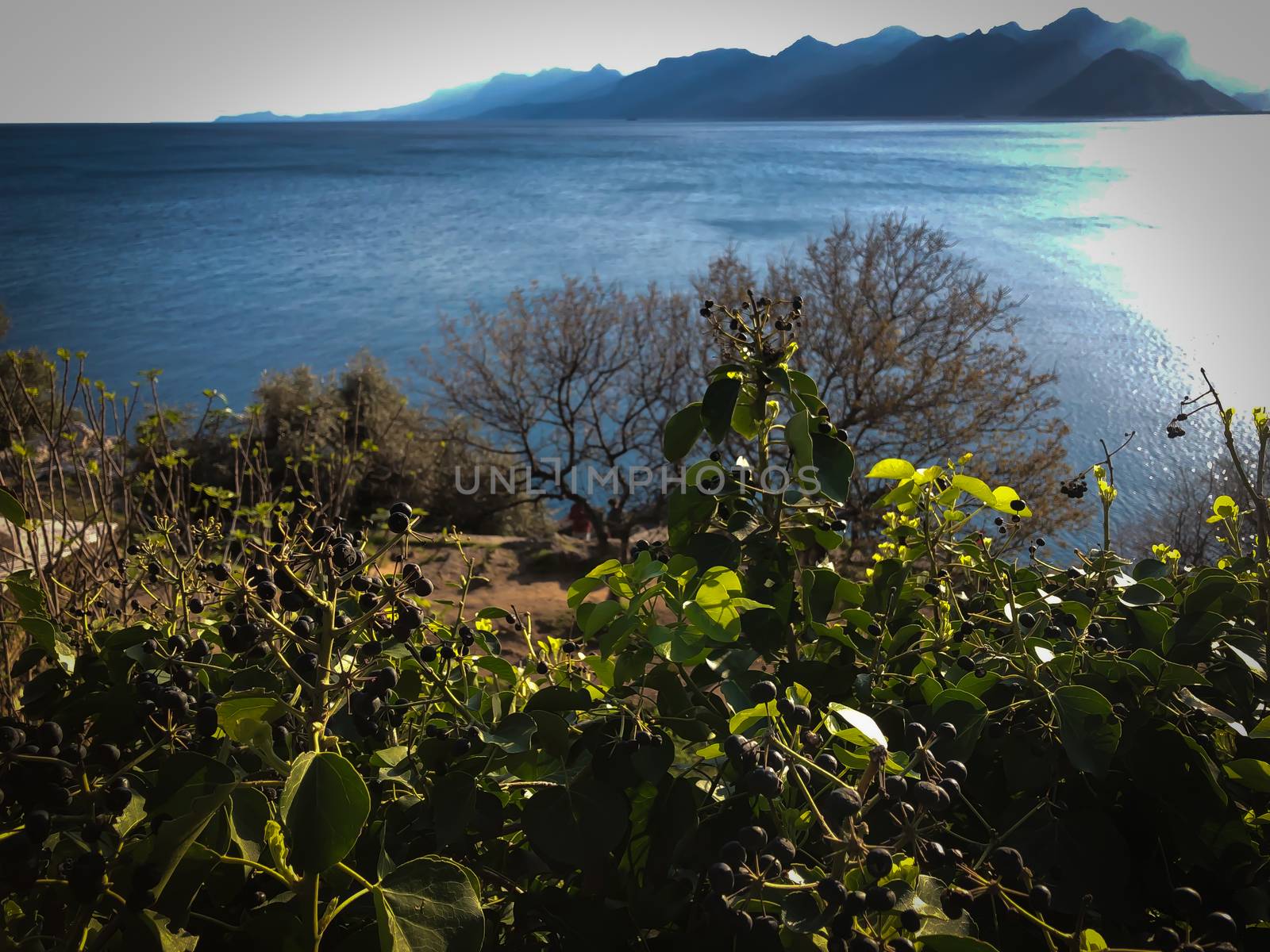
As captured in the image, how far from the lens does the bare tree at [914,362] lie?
30.6 ft

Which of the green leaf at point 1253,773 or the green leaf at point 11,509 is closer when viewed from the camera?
the green leaf at point 1253,773

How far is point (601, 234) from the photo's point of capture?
120ft

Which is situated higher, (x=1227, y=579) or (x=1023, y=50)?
(x=1023, y=50)

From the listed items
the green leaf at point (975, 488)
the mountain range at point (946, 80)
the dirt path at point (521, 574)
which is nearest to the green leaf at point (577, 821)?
the green leaf at point (975, 488)

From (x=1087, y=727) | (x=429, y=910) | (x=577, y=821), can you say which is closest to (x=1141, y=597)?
(x=1087, y=727)

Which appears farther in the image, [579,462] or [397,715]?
[579,462]

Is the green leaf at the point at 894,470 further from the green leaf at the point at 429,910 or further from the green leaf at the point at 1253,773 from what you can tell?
the green leaf at the point at 429,910

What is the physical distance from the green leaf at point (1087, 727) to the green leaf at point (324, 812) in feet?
1.74

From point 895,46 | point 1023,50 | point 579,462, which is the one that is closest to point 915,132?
point 1023,50

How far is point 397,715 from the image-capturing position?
73cm

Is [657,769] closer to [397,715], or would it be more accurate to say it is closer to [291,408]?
[397,715]

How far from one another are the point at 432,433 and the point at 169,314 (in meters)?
23.6

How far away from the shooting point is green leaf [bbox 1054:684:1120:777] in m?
0.64

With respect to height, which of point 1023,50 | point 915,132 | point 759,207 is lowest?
point 759,207
